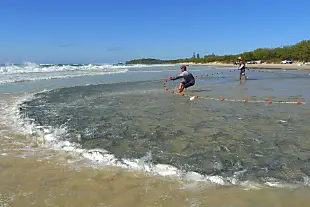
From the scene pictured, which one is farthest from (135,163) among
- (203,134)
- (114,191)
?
(203,134)

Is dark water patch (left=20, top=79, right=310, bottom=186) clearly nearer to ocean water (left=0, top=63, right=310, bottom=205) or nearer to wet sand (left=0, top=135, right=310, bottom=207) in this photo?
ocean water (left=0, top=63, right=310, bottom=205)

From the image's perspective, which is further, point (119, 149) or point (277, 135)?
point (277, 135)

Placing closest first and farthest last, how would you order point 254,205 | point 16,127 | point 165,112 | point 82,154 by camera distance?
point 254,205
point 82,154
point 16,127
point 165,112

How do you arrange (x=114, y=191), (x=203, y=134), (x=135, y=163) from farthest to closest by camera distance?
1. (x=203, y=134)
2. (x=135, y=163)
3. (x=114, y=191)

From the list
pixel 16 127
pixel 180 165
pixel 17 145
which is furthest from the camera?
pixel 16 127

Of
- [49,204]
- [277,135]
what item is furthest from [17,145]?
[277,135]

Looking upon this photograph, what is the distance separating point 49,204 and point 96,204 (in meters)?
0.62

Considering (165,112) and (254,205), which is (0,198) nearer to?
(254,205)

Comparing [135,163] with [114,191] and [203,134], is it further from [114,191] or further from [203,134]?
[203,134]

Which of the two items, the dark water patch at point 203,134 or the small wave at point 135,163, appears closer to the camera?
the small wave at point 135,163

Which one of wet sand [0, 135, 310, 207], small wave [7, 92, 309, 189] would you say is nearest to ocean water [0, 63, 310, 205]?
small wave [7, 92, 309, 189]

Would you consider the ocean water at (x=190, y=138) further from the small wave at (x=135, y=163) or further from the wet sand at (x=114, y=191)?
the wet sand at (x=114, y=191)

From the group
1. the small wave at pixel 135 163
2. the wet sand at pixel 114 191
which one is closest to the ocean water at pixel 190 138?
the small wave at pixel 135 163

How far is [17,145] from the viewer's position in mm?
6188
